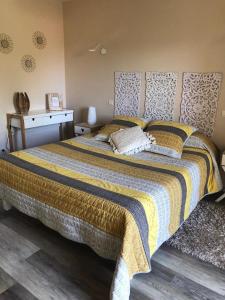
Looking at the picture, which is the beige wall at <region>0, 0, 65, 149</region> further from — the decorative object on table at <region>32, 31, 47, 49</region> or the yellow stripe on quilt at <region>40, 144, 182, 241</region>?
the yellow stripe on quilt at <region>40, 144, 182, 241</region>

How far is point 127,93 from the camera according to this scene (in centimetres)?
391

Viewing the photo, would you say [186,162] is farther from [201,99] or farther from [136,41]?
[136,41]

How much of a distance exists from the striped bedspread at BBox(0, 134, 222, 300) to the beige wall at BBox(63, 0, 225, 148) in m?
1.13

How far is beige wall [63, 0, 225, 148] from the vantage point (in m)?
Result: 3.05

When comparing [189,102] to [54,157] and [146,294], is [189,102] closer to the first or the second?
[54,157]

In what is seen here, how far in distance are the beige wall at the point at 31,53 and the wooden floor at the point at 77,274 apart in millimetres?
2358

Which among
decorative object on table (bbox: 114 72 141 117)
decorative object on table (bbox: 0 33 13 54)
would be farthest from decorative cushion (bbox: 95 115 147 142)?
decorative object on table (bbox: 0 33 13 54)

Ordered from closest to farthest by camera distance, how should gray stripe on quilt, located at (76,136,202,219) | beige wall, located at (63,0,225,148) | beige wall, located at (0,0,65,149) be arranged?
gray stripe on quilt, located at (76,136,202,219)
beige wall, located at (63,0,225,148)
beige wall, located at (0,0,65,149)

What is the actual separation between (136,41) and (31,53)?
1.77 m

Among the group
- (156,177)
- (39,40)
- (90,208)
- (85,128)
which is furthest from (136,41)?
(90,208)

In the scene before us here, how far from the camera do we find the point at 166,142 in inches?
116

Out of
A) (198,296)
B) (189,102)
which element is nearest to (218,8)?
Answer: (189,102)

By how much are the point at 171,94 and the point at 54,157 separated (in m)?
1.84

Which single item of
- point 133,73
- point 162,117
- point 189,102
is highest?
point 133,73
